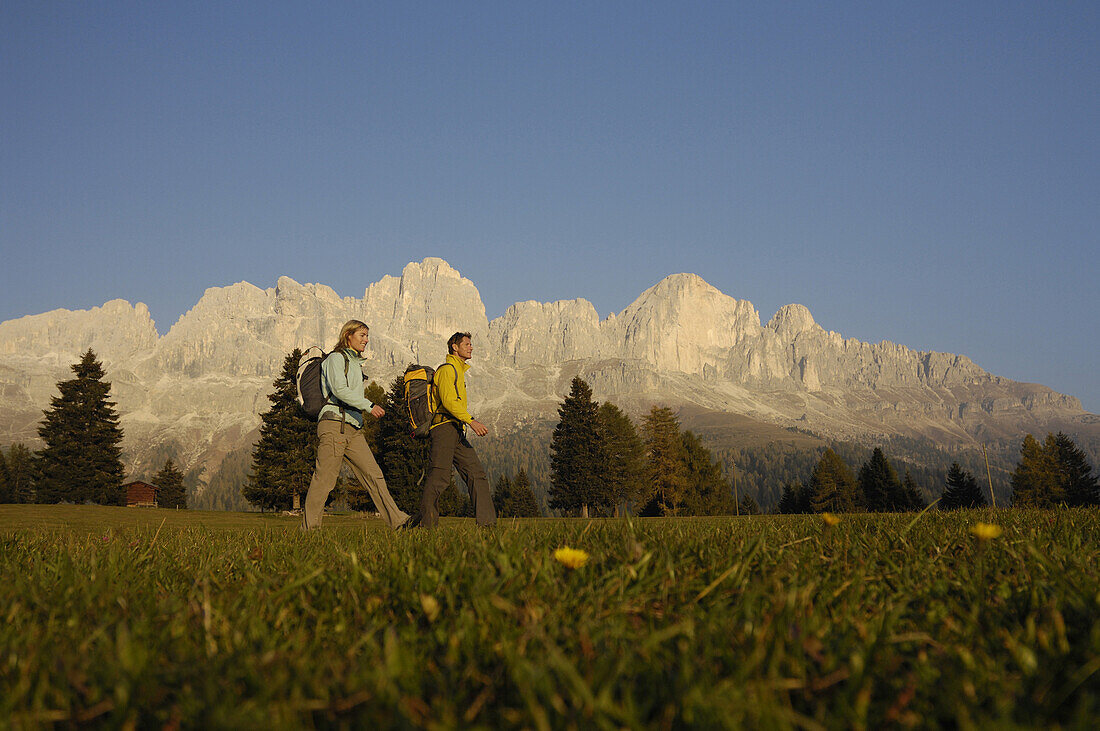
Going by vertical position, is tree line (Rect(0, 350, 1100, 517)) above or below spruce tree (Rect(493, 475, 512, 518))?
above

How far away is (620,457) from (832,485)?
21.7m

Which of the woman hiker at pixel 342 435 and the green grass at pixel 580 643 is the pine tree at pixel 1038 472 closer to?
the woman hiker at pixel 342 435

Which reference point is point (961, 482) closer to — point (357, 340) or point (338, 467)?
point (357, 340)

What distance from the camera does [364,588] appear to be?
2.82 m

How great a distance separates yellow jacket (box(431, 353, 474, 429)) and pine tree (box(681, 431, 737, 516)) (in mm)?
58210

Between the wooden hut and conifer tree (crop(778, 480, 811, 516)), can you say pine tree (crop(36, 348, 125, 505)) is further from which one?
conifer tree (crop(778, 480, 811, 516))

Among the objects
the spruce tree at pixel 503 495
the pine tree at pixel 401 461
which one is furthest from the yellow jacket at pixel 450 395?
the spruce tree at pixel 503 495

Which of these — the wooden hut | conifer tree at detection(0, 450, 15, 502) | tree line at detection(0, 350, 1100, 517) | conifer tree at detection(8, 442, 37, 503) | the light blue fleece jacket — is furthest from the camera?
conifer tree at detection(8, 442, 37, 503)

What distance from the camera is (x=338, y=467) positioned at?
9391 millimetres

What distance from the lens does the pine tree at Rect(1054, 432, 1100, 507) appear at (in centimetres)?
5566

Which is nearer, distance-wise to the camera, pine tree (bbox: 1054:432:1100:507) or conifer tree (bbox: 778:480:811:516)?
pine tree (bbox: 1054:432:1100:507)

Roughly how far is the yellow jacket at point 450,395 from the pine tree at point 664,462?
5460cm

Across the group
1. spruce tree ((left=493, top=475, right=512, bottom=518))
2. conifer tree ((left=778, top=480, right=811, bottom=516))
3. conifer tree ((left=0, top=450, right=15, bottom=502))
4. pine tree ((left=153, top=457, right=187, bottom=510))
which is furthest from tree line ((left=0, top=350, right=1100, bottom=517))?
pine tree ((left=153, top=457, right=187, bottom=510))

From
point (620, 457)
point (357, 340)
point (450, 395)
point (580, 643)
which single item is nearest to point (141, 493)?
point (620, 457)
